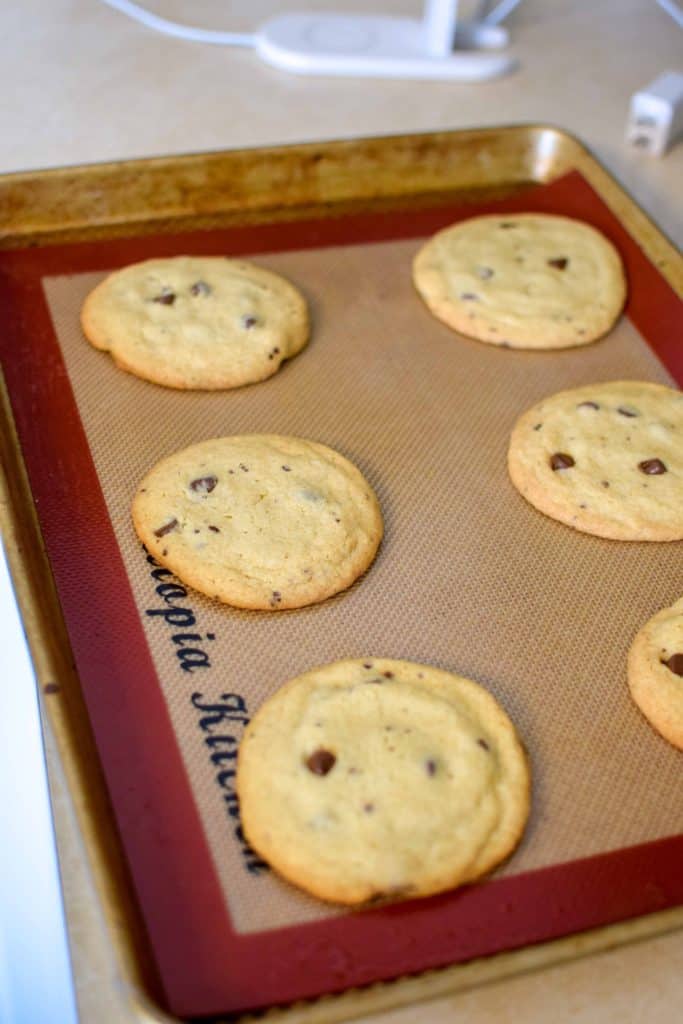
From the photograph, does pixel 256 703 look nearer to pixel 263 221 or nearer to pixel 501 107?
pixel 263 221

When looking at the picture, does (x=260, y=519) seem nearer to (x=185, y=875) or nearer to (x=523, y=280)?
(x=185, y=875)

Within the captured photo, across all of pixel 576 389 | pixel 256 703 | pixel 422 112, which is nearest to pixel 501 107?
pixel 422 112

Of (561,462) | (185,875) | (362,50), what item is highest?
(362,50)

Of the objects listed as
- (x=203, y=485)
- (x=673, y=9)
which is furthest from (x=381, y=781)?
(x=673, y=9)

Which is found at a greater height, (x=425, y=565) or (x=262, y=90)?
(x=262, y=90)

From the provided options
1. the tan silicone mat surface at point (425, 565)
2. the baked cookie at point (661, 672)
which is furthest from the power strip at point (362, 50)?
the baked cookie at point (661, 672)

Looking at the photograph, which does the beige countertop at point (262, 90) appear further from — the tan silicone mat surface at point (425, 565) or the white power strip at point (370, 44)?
the tan silicone mat surface at point (425, 565)

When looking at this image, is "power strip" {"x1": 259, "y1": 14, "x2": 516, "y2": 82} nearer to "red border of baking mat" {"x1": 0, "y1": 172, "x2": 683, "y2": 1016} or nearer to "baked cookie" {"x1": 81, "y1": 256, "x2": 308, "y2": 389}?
"baked cookie" {"x1": 81, "y1": 256, "x2": 308, "y2": 389}
